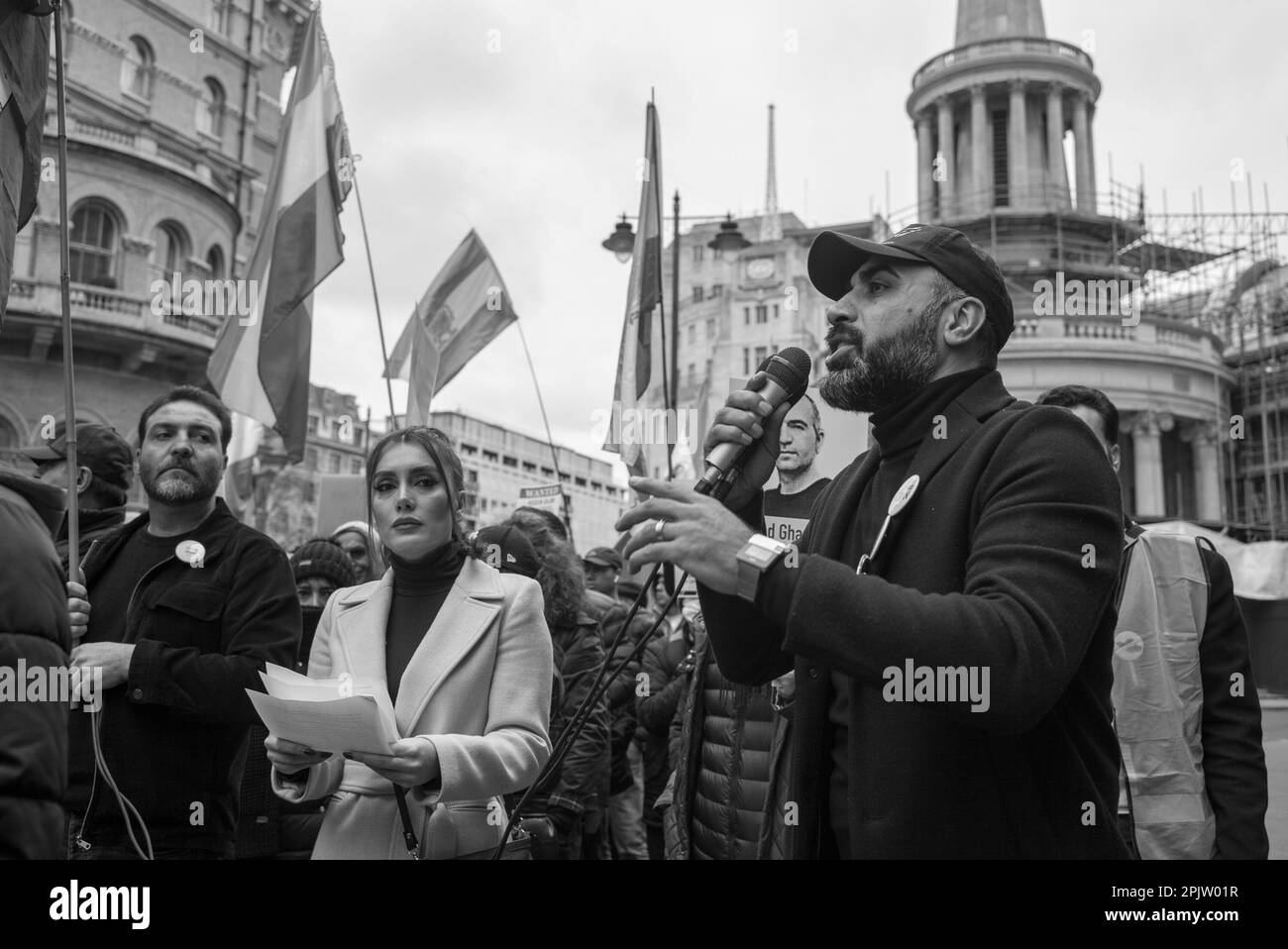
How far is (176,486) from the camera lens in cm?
409

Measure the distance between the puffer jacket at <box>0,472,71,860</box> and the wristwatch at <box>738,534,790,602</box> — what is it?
1239mm

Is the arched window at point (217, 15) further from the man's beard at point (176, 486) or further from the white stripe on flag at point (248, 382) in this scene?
the man's beard at point (176, 486)

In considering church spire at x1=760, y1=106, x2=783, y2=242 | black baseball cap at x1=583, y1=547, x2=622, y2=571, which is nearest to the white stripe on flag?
black baseball cap at x1=583, y1=547, x2=622, y2=571

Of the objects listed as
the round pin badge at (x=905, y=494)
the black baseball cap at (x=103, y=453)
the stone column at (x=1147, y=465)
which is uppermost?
the stone column at (x=1147, y=465)

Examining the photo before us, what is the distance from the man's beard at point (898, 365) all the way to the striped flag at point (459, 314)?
784 cm

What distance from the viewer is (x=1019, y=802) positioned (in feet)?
7.20

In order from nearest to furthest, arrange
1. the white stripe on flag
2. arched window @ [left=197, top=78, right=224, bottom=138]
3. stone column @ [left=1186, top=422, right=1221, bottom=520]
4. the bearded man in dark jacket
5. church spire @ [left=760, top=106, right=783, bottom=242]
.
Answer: the bearded man in dark jacket → the white stripe on flag → arched window @ [left=197, top=78, right=224, bottom=138] → stone column @ [left=1186, top=422, right=1221, bottom=520] → church spire @ [left=760, top=106, right=783, bottom=242]

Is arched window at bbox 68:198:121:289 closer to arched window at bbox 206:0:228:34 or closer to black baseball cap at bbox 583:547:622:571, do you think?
arched window at bbox 206:0:228:34

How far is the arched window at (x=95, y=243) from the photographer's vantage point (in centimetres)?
2652

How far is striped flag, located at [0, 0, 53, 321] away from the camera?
9.16ft

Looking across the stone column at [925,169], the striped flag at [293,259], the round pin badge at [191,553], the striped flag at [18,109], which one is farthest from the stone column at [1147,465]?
the striped flag at [18,109]

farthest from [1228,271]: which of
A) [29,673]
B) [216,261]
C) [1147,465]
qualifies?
[29,673]
